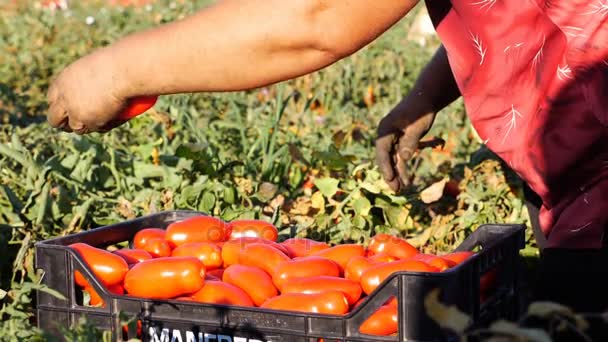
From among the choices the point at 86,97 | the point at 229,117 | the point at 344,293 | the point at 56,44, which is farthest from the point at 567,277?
the point at 56,44

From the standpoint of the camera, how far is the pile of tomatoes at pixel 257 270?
7.92 ft

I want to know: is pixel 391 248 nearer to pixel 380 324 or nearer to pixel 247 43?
pixel 380 324

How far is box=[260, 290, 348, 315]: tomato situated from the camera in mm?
2340

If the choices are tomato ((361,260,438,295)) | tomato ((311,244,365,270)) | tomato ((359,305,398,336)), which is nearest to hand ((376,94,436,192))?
tomato ((311,244,365,270))

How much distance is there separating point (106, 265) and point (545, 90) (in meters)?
1.07

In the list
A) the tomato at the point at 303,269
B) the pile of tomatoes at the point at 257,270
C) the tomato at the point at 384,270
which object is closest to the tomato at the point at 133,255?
the pile of tomatoes at the point at 257,270

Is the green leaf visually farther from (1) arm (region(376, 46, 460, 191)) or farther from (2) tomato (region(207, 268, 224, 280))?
(2) tomato (region(207, 268, 224, 280))

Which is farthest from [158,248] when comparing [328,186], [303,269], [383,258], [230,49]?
[328,186]

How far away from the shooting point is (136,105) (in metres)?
2.33

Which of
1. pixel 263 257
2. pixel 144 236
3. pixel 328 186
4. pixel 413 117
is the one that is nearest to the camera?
pixel 263 257

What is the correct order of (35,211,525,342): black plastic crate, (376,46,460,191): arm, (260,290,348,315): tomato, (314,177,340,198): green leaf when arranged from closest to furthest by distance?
1. (35,211,525,342): black plastic crate
2. (260,290,348,315): tomato
3. (376,46,460,191): arm
4. (314,177,340,198): green leaf

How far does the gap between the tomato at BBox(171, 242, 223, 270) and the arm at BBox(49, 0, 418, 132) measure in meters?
0.55

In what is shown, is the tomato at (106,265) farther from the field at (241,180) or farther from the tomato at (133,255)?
the field at (241,180)

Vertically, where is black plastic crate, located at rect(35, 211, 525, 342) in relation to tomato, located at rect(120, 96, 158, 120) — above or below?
below
